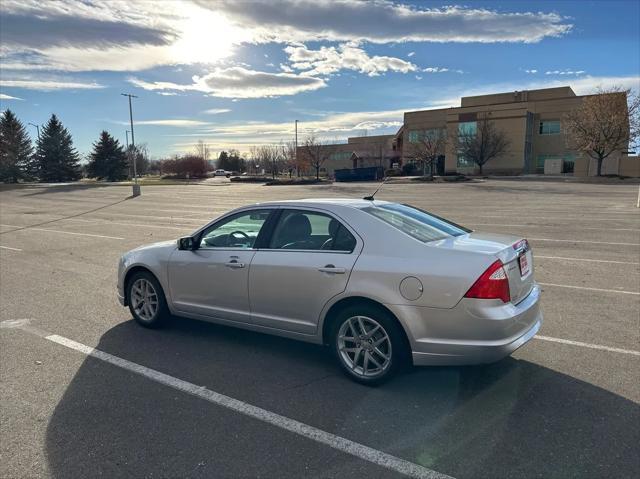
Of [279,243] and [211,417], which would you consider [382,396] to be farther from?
[279,243]

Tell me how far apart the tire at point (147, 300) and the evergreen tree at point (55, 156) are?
68.2 m

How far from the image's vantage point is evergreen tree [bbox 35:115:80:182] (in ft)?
210

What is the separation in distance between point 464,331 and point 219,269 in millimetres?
2387

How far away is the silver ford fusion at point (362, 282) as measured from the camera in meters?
3.55

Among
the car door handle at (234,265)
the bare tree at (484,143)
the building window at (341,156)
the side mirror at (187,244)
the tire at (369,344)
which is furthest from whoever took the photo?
the building window at (341,156)

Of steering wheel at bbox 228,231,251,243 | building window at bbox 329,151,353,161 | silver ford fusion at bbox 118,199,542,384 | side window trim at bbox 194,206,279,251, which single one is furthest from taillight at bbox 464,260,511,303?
building window at bbox 329,151,353,161

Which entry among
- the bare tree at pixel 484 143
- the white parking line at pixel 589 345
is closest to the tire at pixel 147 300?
the white parking line at pixel 589 345

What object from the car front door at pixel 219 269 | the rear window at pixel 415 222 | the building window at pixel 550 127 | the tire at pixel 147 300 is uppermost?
the building window at pixel 550 127

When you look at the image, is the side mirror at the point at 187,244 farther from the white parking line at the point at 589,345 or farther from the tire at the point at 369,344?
the white parking line at the point at 589,345

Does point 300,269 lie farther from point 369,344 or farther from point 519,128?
point 519,128

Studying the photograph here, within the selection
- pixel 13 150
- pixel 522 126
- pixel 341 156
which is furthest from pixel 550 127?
pixel 13 150

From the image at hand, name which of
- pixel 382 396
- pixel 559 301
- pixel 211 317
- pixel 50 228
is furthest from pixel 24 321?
pixel 50 228

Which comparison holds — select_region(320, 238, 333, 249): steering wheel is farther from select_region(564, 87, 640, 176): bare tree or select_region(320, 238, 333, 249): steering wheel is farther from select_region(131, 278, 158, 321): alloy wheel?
select_region(564, 87, 640, 176): bare tree

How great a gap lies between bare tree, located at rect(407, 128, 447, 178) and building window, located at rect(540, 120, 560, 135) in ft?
41.5
